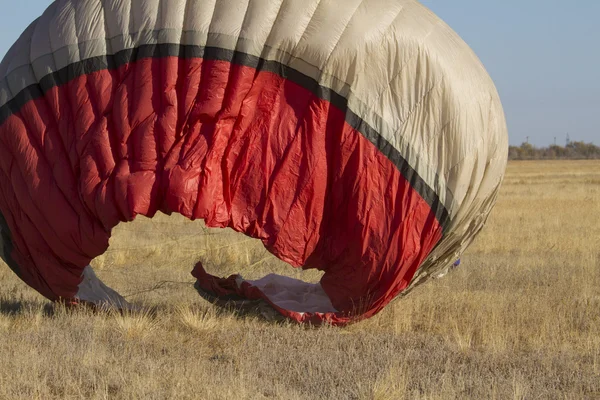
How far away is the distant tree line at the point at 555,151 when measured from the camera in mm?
85188

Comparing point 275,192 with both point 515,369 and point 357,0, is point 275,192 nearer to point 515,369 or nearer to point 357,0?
point 357,0

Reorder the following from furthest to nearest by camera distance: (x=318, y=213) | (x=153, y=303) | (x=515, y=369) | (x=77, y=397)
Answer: (x=153, y=303) → (x=318, y=213) → (x=515, y=369) → (x=77, y=397)

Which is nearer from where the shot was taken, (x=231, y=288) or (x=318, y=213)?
(x=318, y=213)

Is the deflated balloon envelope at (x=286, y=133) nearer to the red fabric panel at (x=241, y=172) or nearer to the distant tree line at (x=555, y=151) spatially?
the red fabric panel at (x=241, y=172)

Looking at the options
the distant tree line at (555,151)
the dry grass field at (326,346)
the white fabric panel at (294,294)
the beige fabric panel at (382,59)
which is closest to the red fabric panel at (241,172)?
the beige fabric panel at (382,59)

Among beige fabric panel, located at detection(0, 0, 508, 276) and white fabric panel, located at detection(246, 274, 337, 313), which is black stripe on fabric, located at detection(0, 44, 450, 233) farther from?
white fabric panel, located at detection(246, 274, 337, 313)

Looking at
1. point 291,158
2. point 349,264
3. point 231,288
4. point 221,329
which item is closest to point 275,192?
point 291,158

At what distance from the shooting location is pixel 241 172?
7.04 m

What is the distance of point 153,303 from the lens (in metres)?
9.10

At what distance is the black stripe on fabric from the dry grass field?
112 centimetres

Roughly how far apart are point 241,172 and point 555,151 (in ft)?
279

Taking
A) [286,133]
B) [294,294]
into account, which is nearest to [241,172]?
[286,133]

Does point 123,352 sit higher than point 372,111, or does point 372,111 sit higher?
point 372,111

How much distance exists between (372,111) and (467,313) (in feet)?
7.46
